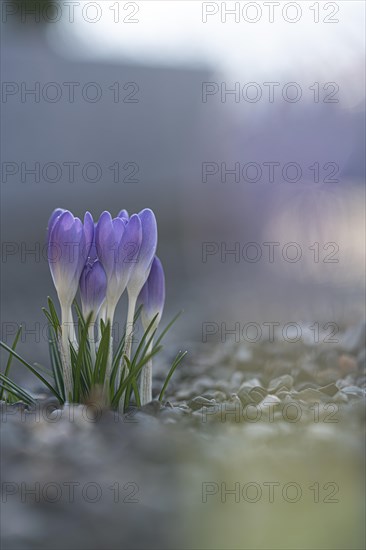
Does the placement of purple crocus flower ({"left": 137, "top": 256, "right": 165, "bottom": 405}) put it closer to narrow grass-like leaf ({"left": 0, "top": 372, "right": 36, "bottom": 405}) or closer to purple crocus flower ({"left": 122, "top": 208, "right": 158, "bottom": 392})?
purple crocus flower ({"left": 122, "top": 208, "right": 158, "bottom": 392})

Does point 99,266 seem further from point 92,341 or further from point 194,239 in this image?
point 194,239

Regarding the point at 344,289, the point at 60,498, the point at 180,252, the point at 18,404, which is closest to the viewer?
the point at 60,498

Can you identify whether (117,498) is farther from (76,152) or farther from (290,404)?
(76,152)

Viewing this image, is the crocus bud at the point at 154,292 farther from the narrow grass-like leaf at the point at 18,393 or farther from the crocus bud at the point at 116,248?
the narrow grass-like leaf at the point at 18,393

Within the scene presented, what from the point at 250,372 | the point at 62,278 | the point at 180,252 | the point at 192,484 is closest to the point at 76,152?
the point at 180,252

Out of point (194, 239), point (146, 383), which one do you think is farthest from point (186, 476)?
point (194, 239)

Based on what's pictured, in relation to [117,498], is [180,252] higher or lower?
higher

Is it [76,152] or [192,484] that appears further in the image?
[76,152]
